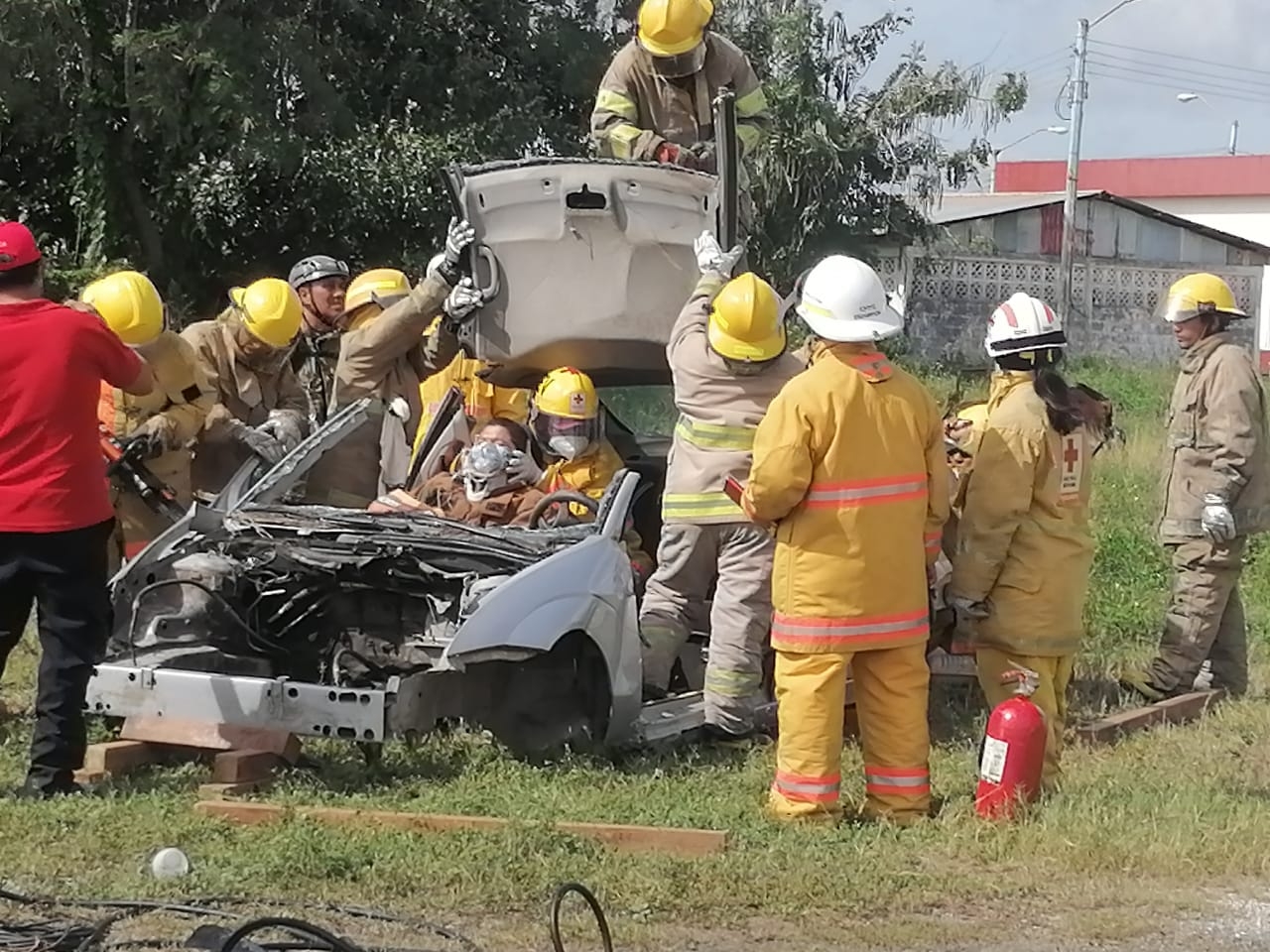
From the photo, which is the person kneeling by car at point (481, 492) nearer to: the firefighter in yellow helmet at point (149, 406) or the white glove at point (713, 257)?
the firefighter in yellow helmet at point (149, 406)

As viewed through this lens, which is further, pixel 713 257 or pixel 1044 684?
pixel 713 257

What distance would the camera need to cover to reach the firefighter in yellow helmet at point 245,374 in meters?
8.58

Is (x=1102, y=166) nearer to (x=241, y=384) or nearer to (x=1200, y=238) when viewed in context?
(x=1200, y=238)

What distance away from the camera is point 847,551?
6.25 m

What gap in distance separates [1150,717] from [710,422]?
8.65 ft

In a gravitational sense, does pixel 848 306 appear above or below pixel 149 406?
above

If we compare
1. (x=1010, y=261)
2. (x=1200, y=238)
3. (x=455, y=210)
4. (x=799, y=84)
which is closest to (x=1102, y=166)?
(x=1200, y=238)

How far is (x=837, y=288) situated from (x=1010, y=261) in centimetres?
2821

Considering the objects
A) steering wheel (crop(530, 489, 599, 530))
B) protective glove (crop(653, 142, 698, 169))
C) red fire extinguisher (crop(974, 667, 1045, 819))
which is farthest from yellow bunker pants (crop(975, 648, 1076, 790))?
protective glove (crop(653, 142, 698, 169))

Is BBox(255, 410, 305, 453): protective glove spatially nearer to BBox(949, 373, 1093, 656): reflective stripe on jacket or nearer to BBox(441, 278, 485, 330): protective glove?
BBox(441, 278, 485, 330): protective glove

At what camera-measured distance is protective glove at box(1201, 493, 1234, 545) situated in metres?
9.02

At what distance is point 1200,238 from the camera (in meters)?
41.7

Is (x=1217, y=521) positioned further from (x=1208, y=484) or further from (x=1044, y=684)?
(x=1044, y=684)

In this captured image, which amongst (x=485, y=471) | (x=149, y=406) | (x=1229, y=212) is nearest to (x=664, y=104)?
(x=485, y=471)
